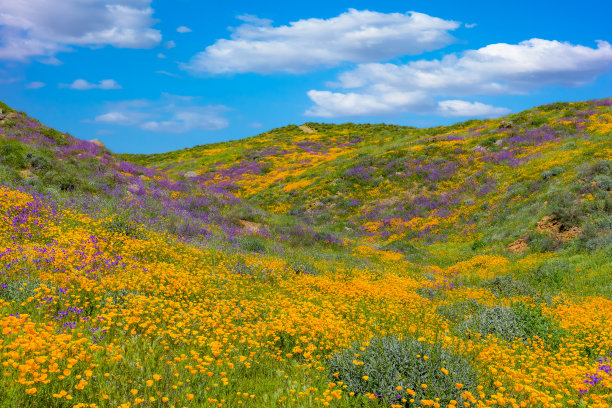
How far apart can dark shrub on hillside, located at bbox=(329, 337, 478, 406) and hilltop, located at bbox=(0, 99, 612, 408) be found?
32 millimetres

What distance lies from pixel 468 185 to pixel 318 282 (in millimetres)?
23555

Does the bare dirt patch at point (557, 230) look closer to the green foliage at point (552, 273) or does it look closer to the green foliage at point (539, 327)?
the green foliage at point (552, 273)

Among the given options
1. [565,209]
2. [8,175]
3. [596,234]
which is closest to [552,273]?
[596,234]

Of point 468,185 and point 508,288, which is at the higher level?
point 468,185

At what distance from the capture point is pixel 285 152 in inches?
2425

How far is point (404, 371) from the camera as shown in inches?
195

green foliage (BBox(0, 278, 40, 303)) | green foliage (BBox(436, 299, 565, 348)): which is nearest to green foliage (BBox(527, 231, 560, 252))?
green foliage (BBox(436, 299, 565, 348))

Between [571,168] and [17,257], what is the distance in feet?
95.2

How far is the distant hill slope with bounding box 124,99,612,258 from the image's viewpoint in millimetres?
19984

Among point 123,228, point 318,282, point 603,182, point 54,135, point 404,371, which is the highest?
point 54,135

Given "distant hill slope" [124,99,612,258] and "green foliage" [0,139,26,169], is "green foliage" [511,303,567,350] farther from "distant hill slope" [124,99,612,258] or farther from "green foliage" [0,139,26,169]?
"green foliage" [0,139,26,169]

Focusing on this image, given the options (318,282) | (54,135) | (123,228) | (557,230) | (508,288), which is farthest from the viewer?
(54,135)

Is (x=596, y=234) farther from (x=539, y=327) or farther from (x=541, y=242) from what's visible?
(x=539, y=327)

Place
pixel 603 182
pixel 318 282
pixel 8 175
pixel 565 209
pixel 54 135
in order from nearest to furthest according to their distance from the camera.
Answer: pixel 318 282, pixel 8 175, pixel 565 209, pixel 603 182, pixel 54 135
